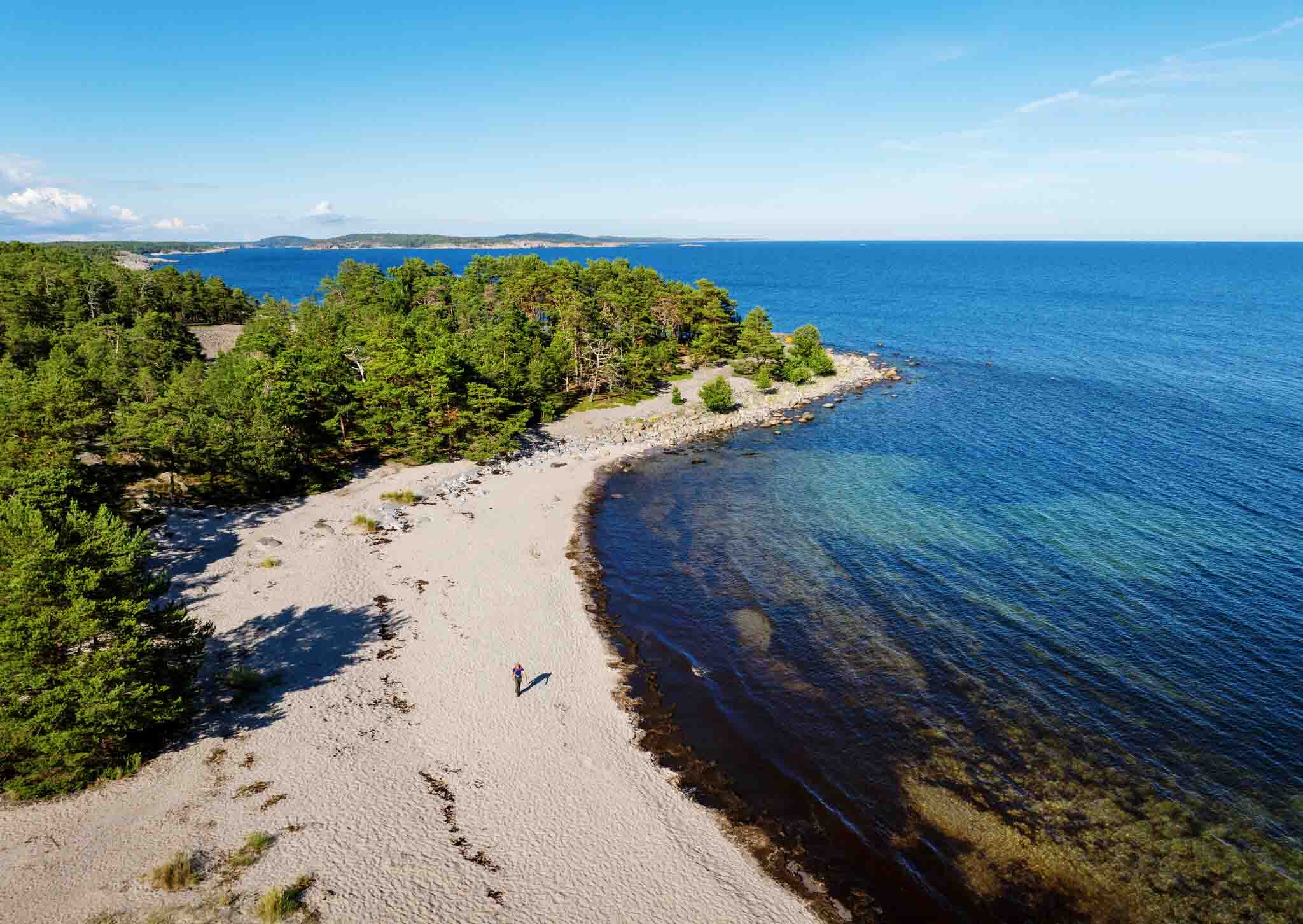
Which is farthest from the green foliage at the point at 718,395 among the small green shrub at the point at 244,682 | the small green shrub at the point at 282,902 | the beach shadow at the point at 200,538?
the small green shrub at the point at 282,902

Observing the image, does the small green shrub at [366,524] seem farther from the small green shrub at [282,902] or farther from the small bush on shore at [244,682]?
the small green shrub at [282,902]

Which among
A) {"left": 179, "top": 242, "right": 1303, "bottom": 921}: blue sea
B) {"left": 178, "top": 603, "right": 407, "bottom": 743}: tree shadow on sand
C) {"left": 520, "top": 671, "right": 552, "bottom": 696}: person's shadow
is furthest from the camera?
{"left": 520, "top": 671, "right": 552, "bottom": 696}: person's shadow

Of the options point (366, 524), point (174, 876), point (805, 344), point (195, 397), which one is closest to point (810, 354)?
point (805, 344)

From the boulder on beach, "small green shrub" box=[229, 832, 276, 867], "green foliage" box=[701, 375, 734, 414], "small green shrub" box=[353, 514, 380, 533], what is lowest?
the boulder on beach

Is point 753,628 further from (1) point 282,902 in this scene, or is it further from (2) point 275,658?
(2) point 275,658

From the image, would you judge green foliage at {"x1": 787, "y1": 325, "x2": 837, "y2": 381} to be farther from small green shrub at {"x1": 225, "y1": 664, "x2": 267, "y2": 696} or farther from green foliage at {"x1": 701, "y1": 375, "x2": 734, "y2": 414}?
small green shrub at {"x1": 225, "y1": 664, "x2": 267, "y2": 696}

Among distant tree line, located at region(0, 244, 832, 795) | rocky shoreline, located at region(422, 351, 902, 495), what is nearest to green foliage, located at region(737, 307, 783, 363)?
distant tree line, located at region(0, 244, 832, 795)

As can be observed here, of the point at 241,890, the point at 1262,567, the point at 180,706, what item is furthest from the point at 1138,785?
the point at 180,706
